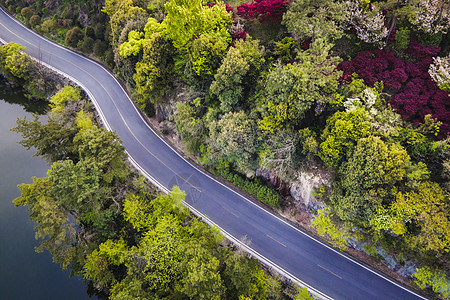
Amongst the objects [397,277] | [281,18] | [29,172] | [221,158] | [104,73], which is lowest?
[29,172]

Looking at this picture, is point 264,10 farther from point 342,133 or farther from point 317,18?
point 342,133

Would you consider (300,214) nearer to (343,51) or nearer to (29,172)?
(343,51)

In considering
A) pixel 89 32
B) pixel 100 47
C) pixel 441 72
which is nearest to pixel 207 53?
pixel 441 72

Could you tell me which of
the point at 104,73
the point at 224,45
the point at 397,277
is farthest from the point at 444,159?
the point at 104,73

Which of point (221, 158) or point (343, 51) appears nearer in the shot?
point (343, 51)

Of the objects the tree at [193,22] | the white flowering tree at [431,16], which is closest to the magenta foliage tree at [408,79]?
the white flowering tree at [431,16]

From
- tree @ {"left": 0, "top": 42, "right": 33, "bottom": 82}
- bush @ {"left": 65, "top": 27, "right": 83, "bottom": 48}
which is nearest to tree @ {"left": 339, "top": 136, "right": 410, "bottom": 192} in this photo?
bush @ {"left": 65, "top": 27, "right": 83, "bottom": 48}
